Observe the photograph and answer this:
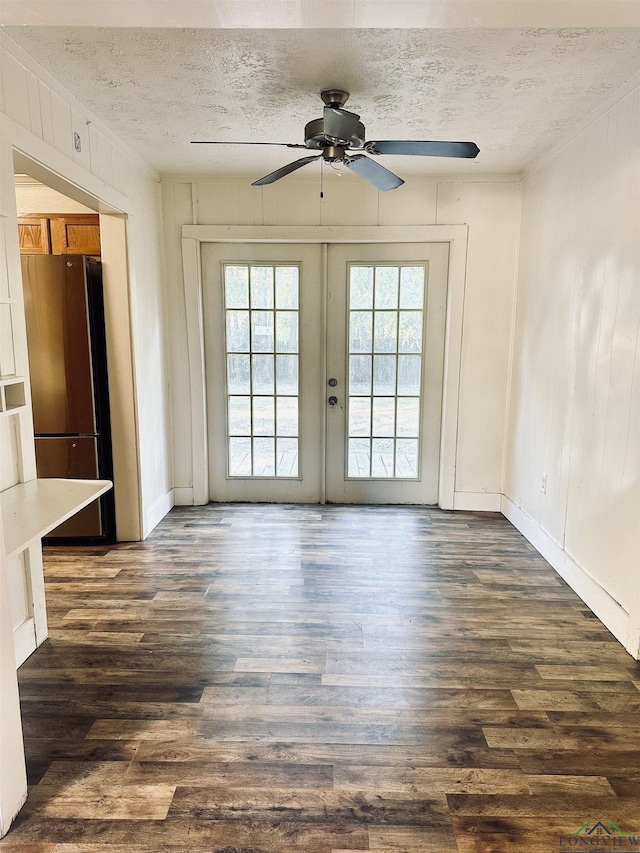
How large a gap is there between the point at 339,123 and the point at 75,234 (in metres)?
2.45

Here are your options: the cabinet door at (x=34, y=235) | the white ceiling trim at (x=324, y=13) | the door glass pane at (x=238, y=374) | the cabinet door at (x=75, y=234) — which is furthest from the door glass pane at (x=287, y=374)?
the white ceiling trim at (x=324, y=13)

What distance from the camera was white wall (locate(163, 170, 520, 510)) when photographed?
13.4 feet

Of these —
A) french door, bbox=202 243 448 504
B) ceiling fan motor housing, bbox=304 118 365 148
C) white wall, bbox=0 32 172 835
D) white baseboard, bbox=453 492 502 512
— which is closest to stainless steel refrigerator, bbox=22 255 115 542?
white wall, bbox=0 32 172 835

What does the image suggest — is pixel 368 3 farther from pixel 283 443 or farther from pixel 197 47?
pixel 283 443

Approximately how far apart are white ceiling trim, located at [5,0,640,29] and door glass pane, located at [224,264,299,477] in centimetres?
313

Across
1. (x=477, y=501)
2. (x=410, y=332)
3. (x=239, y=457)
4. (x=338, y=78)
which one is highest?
(x=338, y=78)

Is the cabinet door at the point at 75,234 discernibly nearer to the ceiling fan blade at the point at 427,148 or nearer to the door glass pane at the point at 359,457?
the ceiling fan blade at the point at 427,148

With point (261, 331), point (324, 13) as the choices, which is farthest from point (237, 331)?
point (324, 13)

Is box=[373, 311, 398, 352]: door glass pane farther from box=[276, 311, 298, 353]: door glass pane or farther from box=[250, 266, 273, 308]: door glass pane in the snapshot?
box=[250, 266, 273, 308]: door glass pane

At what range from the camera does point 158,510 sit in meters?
4.10

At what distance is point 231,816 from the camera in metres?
1.59

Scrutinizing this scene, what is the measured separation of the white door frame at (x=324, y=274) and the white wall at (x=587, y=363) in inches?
20.1

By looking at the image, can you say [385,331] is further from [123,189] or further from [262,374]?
[123,189]

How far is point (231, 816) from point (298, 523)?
2523 mm
